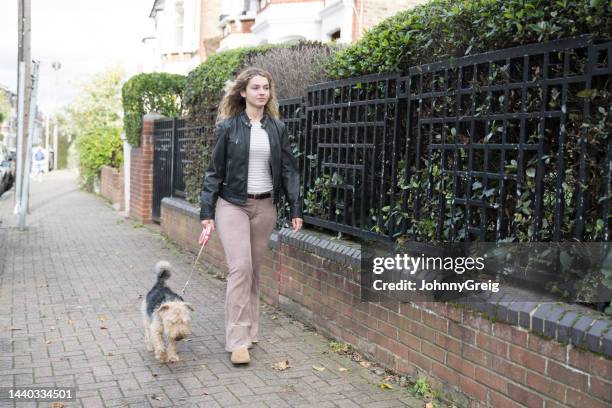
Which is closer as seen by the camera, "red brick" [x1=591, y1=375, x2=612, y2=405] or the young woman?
"red brick" [x1=591, y1=375, x2=612, y2=405]

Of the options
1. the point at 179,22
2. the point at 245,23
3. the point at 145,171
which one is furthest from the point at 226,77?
the point at 179,22

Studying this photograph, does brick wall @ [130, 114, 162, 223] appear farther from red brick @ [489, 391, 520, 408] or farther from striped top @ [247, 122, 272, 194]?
red brick @ [489, 391, 520, 408]

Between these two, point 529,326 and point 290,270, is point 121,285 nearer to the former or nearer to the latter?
point 290,270

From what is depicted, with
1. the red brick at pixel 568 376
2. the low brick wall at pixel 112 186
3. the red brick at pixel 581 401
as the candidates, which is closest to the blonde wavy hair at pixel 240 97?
the red brick at pixel 568 376

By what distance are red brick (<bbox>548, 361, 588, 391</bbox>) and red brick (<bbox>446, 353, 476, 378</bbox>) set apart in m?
0.66

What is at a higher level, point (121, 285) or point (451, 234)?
point (451, 234)

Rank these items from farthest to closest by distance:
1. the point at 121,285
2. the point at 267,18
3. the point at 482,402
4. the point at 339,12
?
the point at 267,18 → the point at 339,12 → the point at 121,285 → the point at 482,402

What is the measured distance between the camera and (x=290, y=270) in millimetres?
6527

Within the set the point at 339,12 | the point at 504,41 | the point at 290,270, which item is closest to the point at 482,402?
the point at 504,41

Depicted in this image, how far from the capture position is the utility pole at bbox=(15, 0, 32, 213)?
1409 centimetres

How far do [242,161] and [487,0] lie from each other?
6.97 ft

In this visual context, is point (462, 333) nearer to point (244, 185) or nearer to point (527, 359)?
point (527, 359)

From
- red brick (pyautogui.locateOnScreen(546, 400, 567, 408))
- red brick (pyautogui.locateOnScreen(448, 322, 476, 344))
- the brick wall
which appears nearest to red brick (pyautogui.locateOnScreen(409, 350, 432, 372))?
red brick (pyautogui.locateOnScreen(448, 322, 476, 344))

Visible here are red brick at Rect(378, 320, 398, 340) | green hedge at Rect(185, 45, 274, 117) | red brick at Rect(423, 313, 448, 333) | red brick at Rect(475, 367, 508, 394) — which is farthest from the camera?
green hedge at Rect(185, 45, 274, 117)
